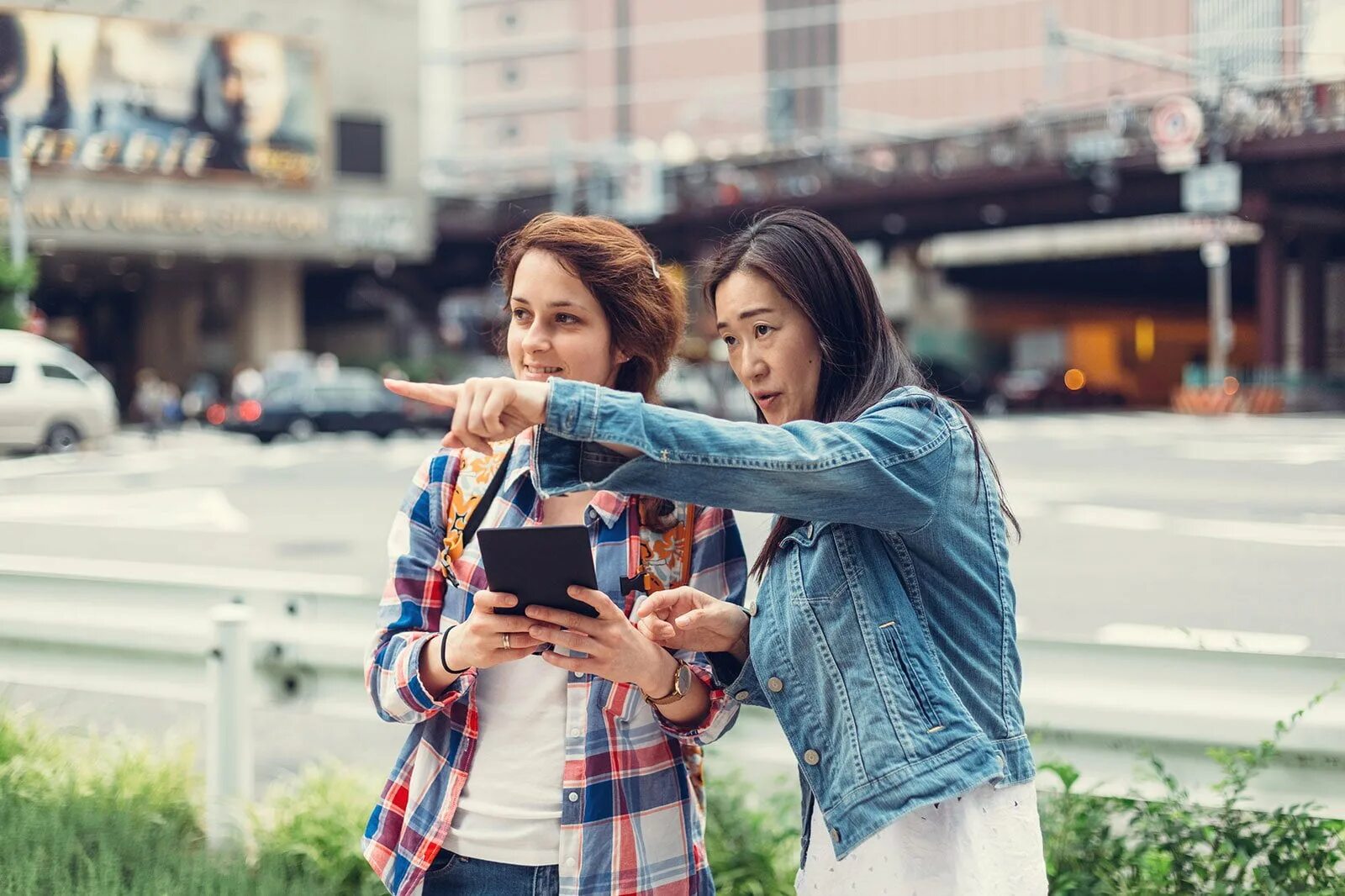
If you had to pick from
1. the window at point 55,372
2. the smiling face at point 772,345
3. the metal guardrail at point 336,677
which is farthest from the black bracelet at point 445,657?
the window at point 55,372

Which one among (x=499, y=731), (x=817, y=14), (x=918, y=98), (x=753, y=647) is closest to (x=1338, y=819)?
(x=753, y=647)

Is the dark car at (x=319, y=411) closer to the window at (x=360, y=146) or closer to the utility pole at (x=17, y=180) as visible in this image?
the utility pole at (x=17, y=180)

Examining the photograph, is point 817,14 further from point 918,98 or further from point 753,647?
point 753,647

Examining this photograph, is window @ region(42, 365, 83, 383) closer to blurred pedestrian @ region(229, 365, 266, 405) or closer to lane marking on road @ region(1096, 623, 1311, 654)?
lane marking on road @ region(1096, 623, 1311, 654)

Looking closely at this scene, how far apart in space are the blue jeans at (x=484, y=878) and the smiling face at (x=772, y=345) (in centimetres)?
78

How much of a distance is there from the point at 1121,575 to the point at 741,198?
35673 millimetres

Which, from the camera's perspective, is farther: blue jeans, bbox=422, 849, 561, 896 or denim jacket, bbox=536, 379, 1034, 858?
blue jeans, bbox=422, 849, 561, 896

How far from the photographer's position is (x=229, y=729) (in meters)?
3.43

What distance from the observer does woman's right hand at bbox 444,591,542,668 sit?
1.77 meters

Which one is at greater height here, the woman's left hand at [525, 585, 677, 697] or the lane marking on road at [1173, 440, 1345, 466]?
the woman's left hand at [525, 585, 677, 697]

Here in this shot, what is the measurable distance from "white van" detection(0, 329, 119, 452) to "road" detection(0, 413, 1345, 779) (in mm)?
264

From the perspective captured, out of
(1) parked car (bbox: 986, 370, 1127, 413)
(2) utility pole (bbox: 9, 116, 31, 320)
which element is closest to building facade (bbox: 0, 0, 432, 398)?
(2) utility pole (bbox: 9, 116, 31, 320)

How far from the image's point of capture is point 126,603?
12.0 ft

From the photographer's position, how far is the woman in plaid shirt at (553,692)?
6.55ft
